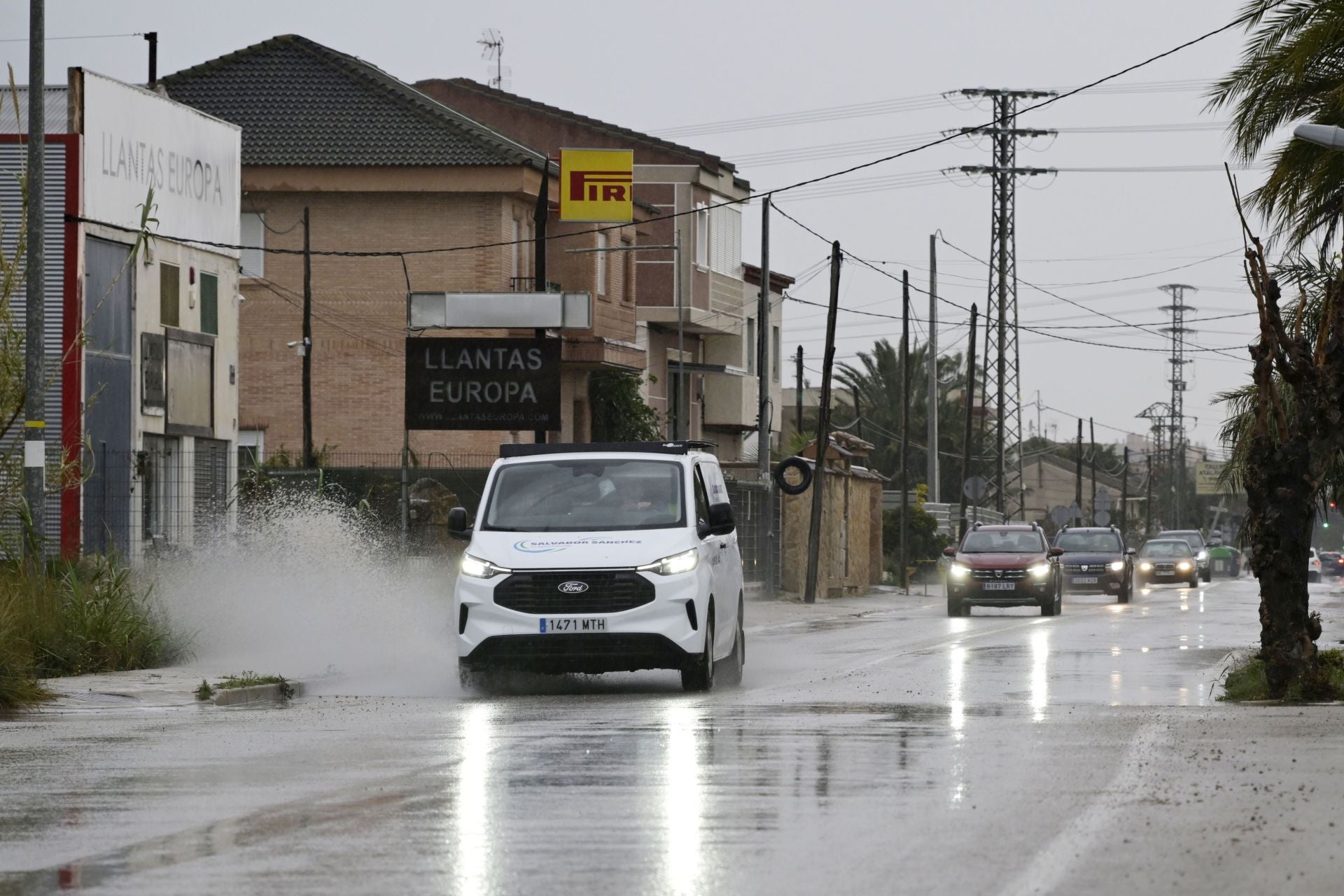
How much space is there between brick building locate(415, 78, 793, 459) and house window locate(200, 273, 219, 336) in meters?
24.7

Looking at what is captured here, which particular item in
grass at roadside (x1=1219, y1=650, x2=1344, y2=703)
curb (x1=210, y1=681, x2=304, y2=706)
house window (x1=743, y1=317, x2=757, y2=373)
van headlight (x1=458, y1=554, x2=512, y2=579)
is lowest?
curb (x1=210, y1=681, x2=304, y2=706)

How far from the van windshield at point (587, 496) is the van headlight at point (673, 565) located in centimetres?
50

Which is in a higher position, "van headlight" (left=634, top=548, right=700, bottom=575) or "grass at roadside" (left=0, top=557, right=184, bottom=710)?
"van headlight" (left=634, top=548, right=700, bottom=575)

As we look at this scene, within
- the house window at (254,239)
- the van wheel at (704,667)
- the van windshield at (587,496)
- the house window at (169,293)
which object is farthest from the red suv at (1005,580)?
the van wheel at (704,667)

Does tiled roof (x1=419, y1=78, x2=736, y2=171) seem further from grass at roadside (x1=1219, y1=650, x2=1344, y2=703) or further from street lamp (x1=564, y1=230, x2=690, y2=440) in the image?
grass at roadside (x1=1219, y1=650, x2=1344, y2=703)

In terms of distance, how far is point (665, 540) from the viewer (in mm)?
17547

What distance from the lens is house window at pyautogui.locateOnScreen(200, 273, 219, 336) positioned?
3203cm

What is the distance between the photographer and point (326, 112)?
49.1m

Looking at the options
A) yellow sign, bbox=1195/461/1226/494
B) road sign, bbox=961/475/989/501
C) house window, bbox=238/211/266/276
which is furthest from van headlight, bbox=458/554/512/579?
yellow sign, bbox=1195/461/1226/494

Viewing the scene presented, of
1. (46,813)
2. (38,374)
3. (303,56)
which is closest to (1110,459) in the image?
(303,56)

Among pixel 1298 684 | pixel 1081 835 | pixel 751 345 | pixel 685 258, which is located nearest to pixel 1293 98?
pixel 1298 684

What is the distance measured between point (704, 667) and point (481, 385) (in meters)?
15.1

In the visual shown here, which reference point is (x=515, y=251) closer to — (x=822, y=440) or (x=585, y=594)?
(x=822, y=440)

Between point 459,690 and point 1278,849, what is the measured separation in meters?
11.2
